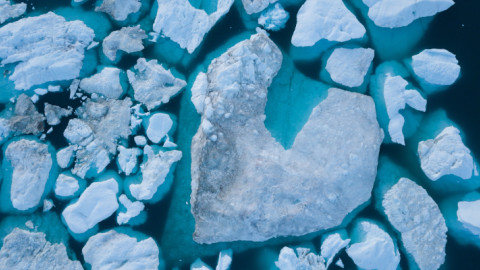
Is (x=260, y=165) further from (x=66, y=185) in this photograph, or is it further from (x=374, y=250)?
(x=66, y=185)

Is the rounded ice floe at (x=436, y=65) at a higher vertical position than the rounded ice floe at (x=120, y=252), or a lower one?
higher

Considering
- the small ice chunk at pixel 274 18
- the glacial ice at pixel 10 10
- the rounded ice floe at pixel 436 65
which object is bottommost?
the glacial ice at pixel 10 10

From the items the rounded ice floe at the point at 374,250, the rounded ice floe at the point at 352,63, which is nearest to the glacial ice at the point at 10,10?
the rounded ice floe at the point at 352,63

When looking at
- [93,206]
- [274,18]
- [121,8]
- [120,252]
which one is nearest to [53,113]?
[93,206]

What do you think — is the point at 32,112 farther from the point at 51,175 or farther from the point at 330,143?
the point at 330,143

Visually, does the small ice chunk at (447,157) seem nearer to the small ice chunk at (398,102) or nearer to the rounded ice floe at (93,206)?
the small ice chunk at (398,102)

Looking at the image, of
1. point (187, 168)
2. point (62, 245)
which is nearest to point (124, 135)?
point (187, 168)
